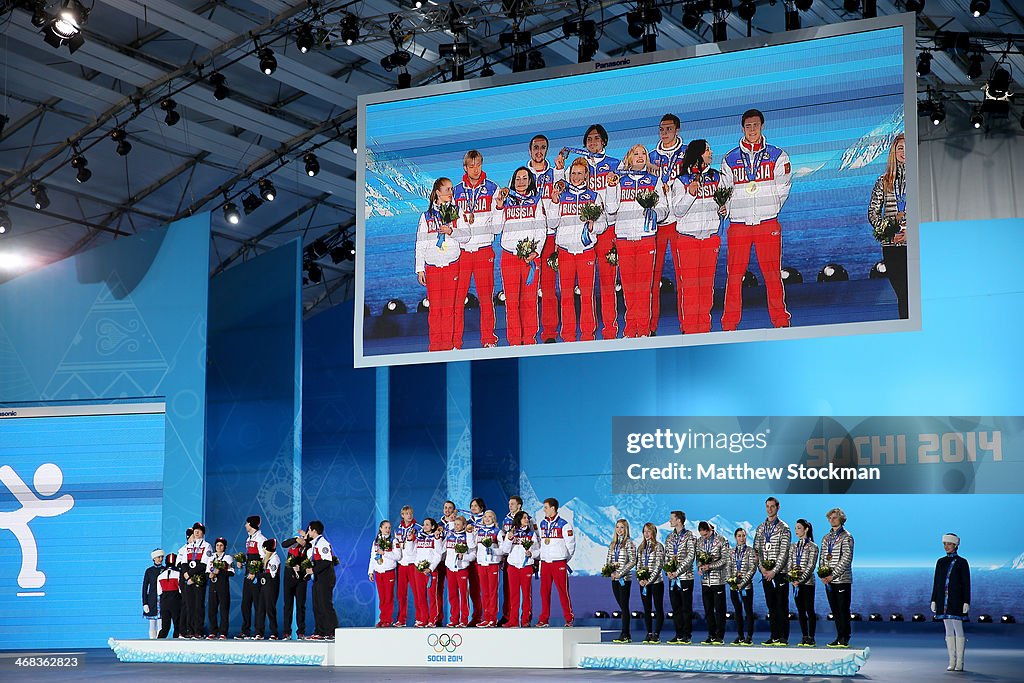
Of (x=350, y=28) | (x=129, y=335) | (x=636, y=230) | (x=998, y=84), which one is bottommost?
(x=129, y=335)

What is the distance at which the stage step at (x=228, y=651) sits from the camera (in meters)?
12.1

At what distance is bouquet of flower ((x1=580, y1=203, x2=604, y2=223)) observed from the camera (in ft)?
36.5

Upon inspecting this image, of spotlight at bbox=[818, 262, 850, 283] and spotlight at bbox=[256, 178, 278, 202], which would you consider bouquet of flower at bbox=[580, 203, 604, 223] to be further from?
spotlight at bbox=[256, 178, 278, 202]

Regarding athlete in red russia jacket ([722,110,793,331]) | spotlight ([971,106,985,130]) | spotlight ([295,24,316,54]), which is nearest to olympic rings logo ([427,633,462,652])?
athlete in red russia jacket ([722,110,793,331])

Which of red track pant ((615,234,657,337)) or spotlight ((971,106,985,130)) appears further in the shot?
spotlight ((971,106,985,130))

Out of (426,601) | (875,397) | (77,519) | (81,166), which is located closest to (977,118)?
(875,397)

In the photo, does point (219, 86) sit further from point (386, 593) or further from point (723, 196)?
point (723, 196)

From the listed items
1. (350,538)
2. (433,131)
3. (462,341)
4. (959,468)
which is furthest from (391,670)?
(959,468)

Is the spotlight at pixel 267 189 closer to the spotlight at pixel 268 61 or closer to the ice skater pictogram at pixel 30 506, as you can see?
the spotlight at pixel 268 61

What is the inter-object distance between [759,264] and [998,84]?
5.35 meters

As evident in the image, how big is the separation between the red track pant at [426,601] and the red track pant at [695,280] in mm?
4009

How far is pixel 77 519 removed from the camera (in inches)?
616

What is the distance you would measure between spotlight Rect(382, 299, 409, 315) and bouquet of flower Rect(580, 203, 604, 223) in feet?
6.60

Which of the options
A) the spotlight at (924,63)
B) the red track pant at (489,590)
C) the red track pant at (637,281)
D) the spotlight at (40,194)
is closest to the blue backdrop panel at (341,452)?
the spotlight at (40,194)
